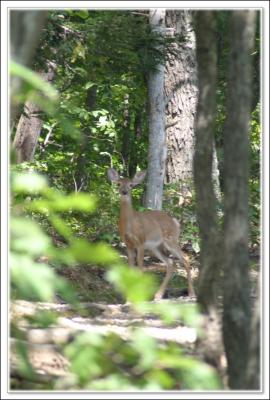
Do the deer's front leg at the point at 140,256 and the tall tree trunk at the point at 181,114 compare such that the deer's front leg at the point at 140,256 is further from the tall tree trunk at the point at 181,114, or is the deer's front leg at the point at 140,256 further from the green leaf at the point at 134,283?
the green leaf at the point at 134,283

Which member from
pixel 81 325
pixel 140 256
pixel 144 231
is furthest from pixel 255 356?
pixel 144 231

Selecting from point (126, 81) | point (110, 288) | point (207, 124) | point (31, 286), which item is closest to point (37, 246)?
point (31, 286)

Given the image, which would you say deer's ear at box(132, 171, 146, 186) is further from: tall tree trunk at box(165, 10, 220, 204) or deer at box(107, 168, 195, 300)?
tall tree trunk at box(165, 10, 220, 204)

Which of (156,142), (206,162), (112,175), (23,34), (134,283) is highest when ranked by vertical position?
(156,142)

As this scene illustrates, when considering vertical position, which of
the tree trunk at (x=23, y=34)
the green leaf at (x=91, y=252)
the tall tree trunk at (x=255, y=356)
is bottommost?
the tall tree trunk at (x=255, y=356)

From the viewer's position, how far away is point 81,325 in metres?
7.96

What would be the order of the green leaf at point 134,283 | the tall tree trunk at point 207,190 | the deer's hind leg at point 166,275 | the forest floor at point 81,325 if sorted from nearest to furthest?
1. the green leaf at point 134,283
2. the forest floor at point 81,325
3. the tall tree trunk at point 207,190
4. the deer's hind leg at point 166,275

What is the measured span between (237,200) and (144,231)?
7821 mm

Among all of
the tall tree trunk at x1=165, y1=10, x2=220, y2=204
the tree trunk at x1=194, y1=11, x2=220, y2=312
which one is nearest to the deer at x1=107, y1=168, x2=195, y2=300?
the tall tree trunk at x1=165, y1=10, x2=220, y2=204

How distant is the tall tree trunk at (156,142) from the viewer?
15.3 metres

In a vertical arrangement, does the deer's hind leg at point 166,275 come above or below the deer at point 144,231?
below

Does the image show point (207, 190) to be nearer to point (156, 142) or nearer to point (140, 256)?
point (140, 256)

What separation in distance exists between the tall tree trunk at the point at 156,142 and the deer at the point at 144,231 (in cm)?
172

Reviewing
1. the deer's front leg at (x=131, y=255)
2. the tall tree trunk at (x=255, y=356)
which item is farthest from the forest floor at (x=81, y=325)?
the tall tree trunk at (x=255, y=356)
